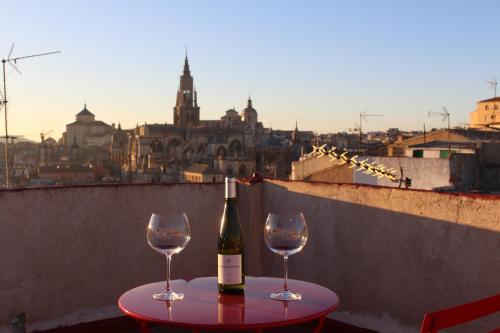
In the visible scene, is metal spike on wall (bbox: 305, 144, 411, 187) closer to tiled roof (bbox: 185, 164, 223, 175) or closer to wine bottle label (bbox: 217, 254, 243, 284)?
wine bottle label (bbox: 217, 254, 243, 284)

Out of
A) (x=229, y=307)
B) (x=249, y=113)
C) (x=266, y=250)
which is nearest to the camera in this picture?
(x=229, y=307)

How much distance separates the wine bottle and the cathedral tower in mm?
83811

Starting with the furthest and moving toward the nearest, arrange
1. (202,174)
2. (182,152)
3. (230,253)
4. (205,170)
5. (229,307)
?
(182,152) < (205,170) < (202,174) < (230,253) < (229,307)

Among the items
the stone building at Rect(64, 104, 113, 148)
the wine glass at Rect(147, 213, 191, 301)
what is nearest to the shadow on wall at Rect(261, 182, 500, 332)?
the wine glass at Rect(147, 213, 191, 301)

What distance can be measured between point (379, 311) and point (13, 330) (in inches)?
89.9

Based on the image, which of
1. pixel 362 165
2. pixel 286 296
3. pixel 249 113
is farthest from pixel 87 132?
pixel 286 296

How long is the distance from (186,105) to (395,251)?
3400 inches

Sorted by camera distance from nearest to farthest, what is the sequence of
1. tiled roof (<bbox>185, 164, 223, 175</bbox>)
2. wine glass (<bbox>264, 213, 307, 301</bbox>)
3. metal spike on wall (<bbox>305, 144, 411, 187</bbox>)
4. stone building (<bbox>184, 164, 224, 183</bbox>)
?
wine glass (<bbox>264, 213, 307, 301</bbox>)
metal spike on wall (<bbox>305, 144, 411, 187</bbox>)
stone building (<bbox>184, 164, 224, 183</bbox>)
tiled roof (<bbox>185, 164, 223, 175</bbox>)

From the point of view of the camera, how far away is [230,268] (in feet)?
7.75

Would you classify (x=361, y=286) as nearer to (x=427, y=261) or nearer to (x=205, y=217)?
(x=427, y=261)

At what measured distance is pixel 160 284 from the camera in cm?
259

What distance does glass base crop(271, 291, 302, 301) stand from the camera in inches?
90.7

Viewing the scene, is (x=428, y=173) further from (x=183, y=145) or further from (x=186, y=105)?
(x=186, y=105)

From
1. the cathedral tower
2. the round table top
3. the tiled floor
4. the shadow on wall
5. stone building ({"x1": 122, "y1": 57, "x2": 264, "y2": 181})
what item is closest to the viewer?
the round table top
